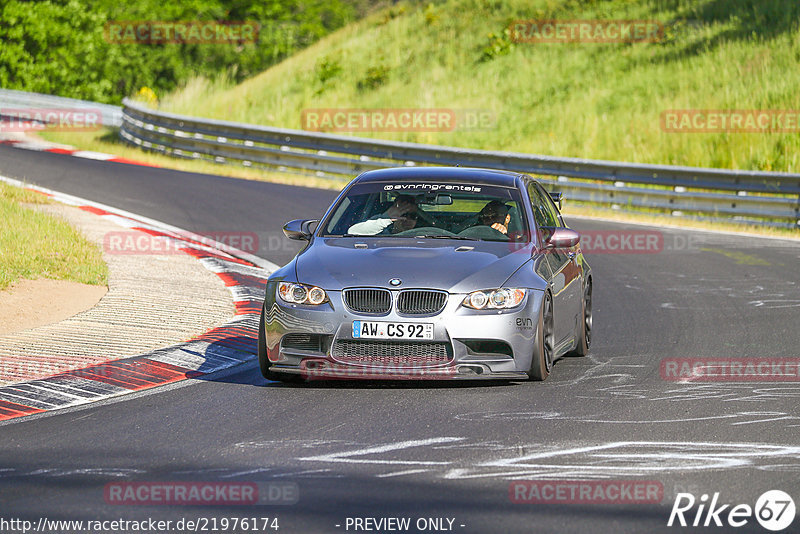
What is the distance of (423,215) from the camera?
977 cm

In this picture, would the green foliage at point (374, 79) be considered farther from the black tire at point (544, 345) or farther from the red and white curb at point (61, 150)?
the black tire at point (544, 345)

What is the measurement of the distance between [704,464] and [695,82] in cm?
2782

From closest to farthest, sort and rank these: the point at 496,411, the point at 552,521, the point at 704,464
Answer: the point at 552,521 < the point at 704,464 < the point at 496,411

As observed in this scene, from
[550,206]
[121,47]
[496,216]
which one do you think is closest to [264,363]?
[496,216]

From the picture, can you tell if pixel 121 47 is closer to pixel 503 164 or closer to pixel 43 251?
pixel 503 164

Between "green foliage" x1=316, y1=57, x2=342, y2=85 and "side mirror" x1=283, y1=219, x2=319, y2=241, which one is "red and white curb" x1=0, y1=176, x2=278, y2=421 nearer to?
"side mirror" x1=283, y1=219, x2=319, y2=241

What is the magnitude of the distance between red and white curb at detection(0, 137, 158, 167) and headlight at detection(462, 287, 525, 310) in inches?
784

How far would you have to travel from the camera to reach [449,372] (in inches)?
325

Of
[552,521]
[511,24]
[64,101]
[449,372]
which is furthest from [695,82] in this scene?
[552,521]

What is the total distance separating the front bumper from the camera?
27.0 ft

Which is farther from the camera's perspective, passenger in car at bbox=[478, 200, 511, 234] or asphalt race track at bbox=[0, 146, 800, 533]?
passenger in car at bbox=[478, 200, 511, 234]

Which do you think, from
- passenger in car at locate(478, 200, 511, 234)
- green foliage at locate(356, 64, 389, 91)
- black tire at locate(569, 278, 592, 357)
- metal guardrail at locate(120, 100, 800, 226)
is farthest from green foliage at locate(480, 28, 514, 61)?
passenger in car at locate(478, 200, 511, 234)

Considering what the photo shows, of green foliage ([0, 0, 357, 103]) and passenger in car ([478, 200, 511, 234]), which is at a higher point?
green foliage ([0, 0, 357, 103])

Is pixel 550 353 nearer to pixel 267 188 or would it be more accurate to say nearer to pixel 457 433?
pixel 457 433
